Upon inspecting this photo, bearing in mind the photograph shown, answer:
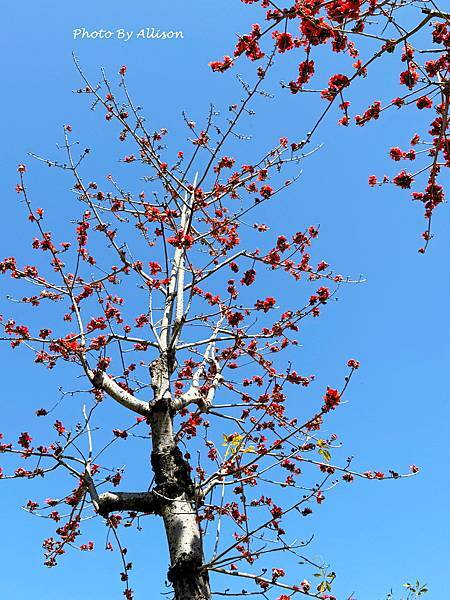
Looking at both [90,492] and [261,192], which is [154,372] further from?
[261,192]

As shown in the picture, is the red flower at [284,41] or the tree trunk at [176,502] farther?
the tree trunk at [176,502]

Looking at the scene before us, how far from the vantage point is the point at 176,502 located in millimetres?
3926

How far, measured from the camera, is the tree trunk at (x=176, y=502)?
3.53 m

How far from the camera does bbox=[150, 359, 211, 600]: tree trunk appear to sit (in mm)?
3529

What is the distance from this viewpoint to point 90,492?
405 cm

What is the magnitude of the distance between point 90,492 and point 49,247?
2.36 metres

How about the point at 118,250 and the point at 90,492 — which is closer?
the point at 90,492

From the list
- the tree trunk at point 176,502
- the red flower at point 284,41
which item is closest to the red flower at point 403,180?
the red flower at point 284,41

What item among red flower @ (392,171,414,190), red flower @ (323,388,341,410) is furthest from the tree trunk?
red flower @ (392,171,414,190)

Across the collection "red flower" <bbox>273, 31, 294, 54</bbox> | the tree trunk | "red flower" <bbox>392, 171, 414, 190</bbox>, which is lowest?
the tree trunk

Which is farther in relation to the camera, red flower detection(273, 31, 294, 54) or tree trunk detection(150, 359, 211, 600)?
tree trunk detection(150, 359, 211, 600)

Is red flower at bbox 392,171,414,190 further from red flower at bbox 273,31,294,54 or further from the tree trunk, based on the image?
the tree trunk

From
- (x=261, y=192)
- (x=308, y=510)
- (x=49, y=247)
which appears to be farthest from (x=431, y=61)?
(x=49, y=247)

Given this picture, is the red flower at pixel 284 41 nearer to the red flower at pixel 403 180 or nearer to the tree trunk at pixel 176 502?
the red flower at pixel 403 180
